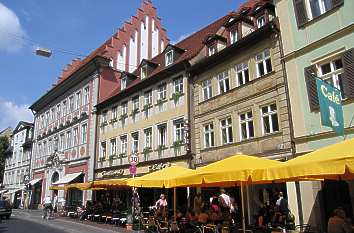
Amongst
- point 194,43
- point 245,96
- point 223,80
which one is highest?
point 194,43

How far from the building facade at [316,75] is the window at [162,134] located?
10890mm

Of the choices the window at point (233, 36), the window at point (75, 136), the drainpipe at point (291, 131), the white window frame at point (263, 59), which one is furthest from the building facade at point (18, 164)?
the drainpipe at point (291, 131)

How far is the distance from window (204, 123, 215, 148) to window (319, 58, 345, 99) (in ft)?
24.9

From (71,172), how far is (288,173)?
30.7 m

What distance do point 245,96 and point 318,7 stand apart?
532 cm

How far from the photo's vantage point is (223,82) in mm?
20109

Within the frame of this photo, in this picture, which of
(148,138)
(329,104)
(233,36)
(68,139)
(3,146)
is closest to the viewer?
(329,104)

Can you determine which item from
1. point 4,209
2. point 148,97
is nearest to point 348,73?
point 148,97

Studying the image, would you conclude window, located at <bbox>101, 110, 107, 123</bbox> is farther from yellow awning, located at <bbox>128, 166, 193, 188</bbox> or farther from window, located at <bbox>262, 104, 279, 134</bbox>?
window, located at <bbox>262, 104, 279, 134</bbox>

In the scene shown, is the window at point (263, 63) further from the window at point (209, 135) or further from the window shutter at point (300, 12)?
the window at point (209, 135)

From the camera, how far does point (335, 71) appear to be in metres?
14.0

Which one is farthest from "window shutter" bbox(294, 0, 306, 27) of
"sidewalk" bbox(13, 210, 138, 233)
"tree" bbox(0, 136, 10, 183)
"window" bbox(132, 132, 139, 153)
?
"tree" bbox(0, 136, 10, 183)

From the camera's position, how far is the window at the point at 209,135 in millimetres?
20594

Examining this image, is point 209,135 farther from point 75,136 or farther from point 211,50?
point 75,136
